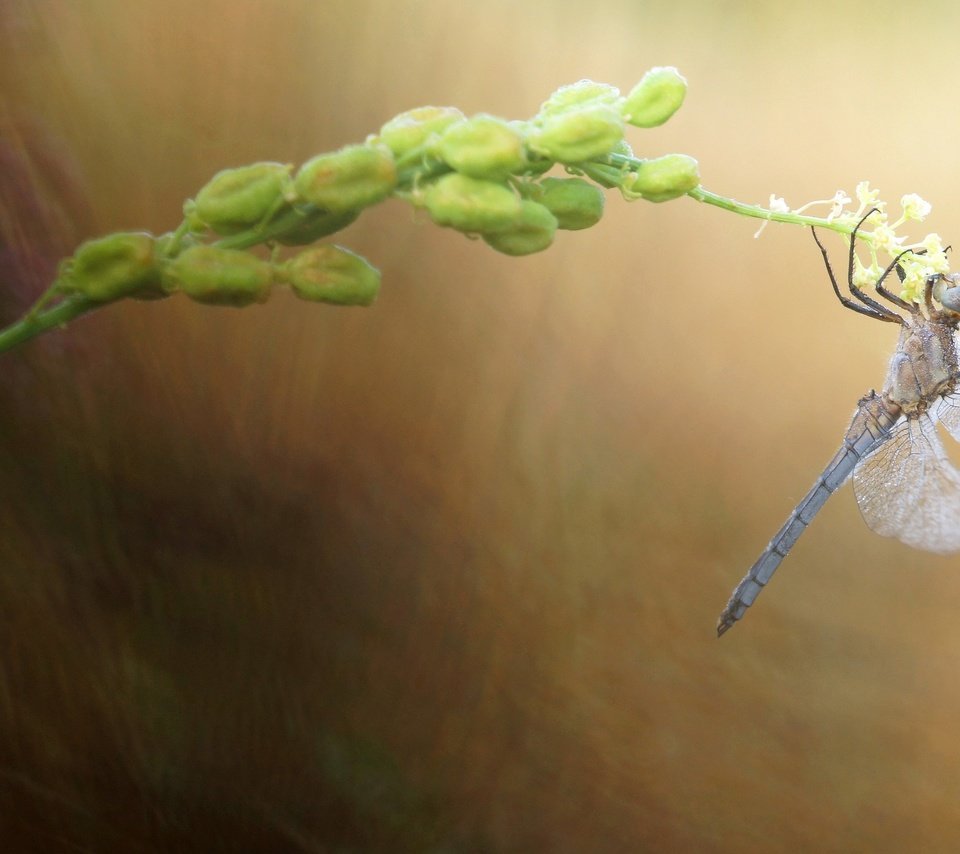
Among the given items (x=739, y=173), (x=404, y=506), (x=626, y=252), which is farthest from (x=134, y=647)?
(x=739, y=173)

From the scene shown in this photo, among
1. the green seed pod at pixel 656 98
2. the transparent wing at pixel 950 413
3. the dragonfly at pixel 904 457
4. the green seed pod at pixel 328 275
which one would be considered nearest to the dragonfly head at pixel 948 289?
the dragonfly at pixel 904 457

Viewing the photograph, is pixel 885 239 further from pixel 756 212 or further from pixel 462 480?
pixel 462 480

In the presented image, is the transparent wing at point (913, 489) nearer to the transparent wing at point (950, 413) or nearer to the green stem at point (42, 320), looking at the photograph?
the transparent wing at point (950, 413)

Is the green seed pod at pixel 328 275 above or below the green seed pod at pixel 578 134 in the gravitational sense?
below

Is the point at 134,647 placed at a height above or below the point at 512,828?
above

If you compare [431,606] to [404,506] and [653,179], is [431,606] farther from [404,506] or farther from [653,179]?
[653,179]

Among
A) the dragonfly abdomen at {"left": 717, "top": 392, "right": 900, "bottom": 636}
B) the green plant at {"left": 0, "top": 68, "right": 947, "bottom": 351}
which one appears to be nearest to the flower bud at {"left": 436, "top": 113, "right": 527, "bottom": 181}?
the green plant at {"left": 0, "top": 68, "right": 947, "bottom": 351}

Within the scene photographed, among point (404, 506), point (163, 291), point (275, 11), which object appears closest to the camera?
point (163, 291)
